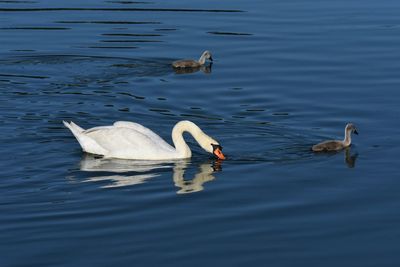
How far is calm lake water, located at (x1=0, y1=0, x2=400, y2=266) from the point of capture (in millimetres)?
15047

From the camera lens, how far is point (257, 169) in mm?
18672

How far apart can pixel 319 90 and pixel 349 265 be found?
999cm

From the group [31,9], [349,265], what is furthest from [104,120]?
[31,9]

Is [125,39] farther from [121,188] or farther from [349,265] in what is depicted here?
[349,265]

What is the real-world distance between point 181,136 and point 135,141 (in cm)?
77

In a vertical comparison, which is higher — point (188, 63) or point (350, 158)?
point (188, 63)

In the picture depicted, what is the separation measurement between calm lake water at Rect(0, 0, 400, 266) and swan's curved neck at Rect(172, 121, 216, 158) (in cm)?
21

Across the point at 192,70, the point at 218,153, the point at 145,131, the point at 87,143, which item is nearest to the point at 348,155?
the point at 218,153

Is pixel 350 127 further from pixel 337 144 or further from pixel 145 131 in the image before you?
pixel 145 131

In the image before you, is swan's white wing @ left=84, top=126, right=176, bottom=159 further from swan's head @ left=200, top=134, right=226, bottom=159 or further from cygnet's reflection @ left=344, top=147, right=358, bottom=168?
cygnet's reflection @ left=344, top=147, right=358, bottom=168

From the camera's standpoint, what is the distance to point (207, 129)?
21.3 meters

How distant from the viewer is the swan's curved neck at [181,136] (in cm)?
1983

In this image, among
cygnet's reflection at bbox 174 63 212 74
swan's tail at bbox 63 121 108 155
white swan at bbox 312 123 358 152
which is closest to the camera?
white swan at bbox 312 123 358 152

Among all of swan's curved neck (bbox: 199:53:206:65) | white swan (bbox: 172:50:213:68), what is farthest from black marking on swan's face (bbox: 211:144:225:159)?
swan's curved neck (bbox: 199:53:206:65)
